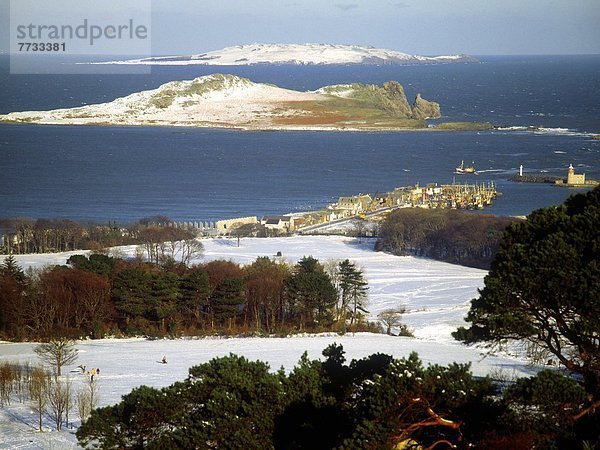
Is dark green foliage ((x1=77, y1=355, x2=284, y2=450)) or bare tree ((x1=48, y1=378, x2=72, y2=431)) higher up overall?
dark green foliage ((x1=77, y1=355, x2=284, y2=450))

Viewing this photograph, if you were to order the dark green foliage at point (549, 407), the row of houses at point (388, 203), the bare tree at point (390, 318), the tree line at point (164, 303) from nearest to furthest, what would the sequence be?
1. the dark green foliage at point (549, 407)
2. the tree line at point (164, 303)
3. the bare tree at point (390, 318)
4. the row of houses at point (388, 203)

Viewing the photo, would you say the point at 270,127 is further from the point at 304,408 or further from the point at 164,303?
the point at 304,408

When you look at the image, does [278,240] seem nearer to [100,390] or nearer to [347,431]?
[100,390]

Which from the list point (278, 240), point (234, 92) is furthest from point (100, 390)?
point (234, 92)

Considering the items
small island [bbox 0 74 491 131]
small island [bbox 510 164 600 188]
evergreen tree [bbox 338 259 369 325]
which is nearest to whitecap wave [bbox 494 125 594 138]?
small island [bbox 0 74 491 131]

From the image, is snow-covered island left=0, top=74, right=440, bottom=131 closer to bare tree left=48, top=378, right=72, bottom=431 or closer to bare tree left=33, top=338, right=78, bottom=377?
bare tree left=33, top=338, right=78, bottom=377

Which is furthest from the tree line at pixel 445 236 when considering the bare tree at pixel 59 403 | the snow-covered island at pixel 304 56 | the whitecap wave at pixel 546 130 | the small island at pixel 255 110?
the snow-covered island at pixel 304 56

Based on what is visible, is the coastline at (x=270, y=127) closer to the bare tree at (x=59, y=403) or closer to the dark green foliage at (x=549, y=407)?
the bare tree at (x=59, y=403)
